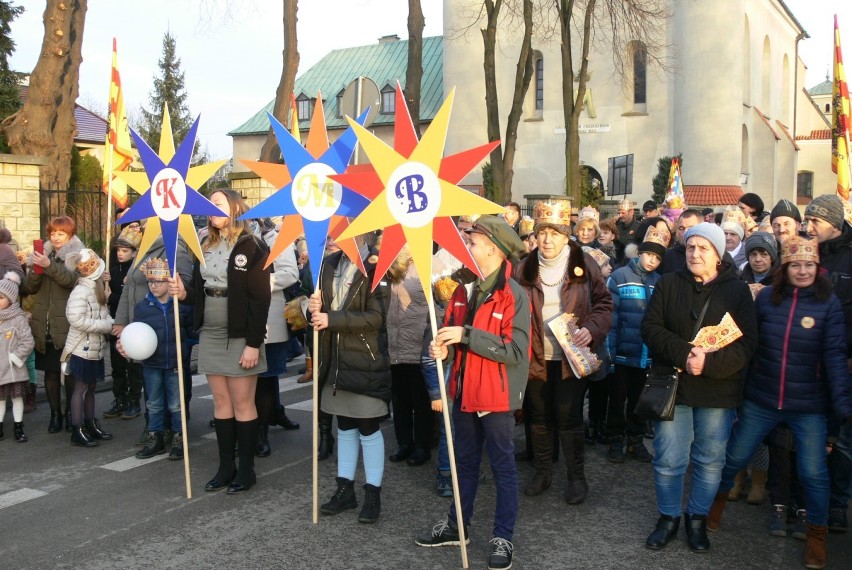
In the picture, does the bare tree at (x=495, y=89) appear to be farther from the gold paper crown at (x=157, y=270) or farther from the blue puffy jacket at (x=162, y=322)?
the gold paper crown at (x=157, y=270)

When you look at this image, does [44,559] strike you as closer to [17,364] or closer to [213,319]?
[213,319]

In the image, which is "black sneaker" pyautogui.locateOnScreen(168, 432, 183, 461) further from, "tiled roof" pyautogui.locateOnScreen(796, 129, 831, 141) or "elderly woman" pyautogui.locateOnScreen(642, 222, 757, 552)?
"tiled roof" pyautogui.locateOnScreen(796, 129, 831, 141)

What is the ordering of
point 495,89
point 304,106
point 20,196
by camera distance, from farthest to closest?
point 304,106 → point 495,89 → point 20,196

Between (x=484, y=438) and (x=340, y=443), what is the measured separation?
110 centimetres

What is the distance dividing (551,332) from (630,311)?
126 cm

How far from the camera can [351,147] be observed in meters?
5.57

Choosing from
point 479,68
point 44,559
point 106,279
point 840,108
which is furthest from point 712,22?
point 44,559

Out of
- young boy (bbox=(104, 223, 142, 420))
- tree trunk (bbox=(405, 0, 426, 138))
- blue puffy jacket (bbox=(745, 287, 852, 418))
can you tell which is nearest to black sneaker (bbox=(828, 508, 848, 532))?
blue puffy jacket (bbox=(745, 287, 852, 418))

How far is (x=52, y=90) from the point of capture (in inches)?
563

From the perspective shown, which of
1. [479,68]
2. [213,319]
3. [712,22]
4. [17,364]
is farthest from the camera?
[479,68]

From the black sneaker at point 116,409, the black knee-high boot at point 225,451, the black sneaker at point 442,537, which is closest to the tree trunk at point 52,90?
the black sneaker at point 116,409

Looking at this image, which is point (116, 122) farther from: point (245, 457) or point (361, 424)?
point (361, 424)

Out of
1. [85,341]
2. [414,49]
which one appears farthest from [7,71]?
[85,341]

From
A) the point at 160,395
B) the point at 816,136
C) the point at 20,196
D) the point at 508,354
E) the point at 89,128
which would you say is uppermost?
the point at 816,136
